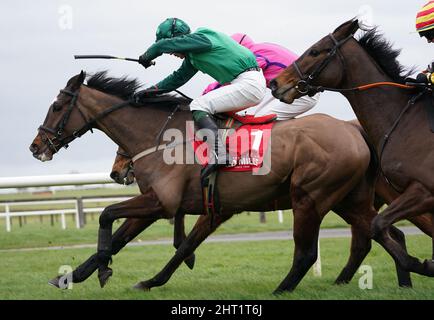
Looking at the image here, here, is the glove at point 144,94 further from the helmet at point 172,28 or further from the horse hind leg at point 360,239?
the horse hind leg at point 360,239

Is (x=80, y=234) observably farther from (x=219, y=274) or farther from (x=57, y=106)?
(x=57, y=106)

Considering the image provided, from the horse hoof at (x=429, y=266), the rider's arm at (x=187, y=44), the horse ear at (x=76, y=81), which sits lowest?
the horse hoof at (x=429, y=266)

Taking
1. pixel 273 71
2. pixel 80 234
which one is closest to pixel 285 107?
pixel 273 71

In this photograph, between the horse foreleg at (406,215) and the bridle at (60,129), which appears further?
the bridle at (60,129)

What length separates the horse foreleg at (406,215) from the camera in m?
6.00

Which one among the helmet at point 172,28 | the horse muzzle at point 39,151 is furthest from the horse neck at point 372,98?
the horse muzzle at point 39,151

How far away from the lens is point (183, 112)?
723 cm

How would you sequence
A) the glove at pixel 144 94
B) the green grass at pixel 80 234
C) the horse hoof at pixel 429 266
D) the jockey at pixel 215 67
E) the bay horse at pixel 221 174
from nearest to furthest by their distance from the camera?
the horse hoof at pixel 429 266 < the bay horse at pixel 221 174 < the jockey at pixel 215 67 < the glove at pixel 144 94 < the green grass at pixel 80 234

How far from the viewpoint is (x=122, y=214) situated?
683 cm

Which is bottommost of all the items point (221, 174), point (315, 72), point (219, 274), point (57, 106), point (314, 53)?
point (219, 274)

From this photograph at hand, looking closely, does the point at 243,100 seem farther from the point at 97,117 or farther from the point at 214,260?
the point at 214,260

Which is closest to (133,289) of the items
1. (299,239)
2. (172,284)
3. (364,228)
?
(172,284)

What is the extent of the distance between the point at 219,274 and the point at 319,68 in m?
2.80

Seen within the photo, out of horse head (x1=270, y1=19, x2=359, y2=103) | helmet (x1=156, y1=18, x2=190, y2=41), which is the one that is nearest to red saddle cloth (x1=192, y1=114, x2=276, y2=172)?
horse head (x1=270, y1=19, x2=359, y2=103)
